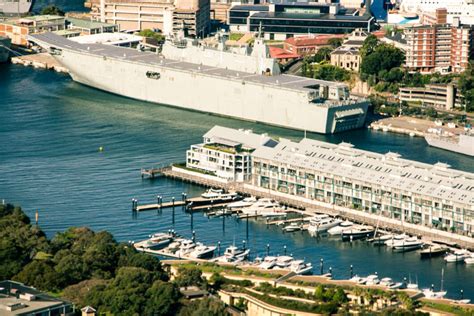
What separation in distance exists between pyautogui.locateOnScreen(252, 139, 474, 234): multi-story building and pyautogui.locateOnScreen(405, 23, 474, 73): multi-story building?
55.8ft

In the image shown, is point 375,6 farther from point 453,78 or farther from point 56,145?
point 56,145

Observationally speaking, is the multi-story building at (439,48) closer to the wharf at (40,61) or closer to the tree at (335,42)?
the tree at (335,42)

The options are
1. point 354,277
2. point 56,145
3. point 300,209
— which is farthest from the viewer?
point 56,145

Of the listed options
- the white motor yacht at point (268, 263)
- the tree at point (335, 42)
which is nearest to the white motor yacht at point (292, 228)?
the white motor yacht at point (268, 263)

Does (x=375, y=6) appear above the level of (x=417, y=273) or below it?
above

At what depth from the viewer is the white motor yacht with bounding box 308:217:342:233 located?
42.0 m

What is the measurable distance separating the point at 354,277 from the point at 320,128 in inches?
704

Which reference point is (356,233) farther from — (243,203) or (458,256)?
(243,203)

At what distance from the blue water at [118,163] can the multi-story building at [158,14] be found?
7.46 metres

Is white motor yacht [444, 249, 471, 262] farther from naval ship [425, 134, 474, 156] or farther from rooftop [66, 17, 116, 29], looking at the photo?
rooftop [66, 17, 116, 29]

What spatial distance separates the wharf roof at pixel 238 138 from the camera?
48.0 meters

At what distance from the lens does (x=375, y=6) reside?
7438 centimetres

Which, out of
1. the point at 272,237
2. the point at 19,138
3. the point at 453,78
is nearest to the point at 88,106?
the point at 19,138

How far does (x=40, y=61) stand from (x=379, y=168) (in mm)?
27181
